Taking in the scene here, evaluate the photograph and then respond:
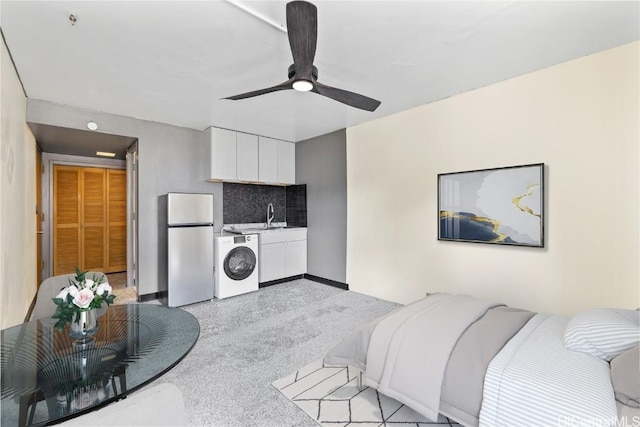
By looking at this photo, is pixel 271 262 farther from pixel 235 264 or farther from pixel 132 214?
pixel 132 214

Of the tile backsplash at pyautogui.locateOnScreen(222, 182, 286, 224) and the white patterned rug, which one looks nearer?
the white patterned rug

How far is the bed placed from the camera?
1200 mm

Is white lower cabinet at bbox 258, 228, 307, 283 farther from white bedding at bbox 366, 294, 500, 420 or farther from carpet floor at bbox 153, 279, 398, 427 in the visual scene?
white bedding at bbox 366, 294, 500, 420

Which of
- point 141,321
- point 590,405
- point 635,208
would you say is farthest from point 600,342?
point 141,321

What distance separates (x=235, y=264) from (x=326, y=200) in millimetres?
1822

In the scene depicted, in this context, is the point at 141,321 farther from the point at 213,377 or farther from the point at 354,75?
the point at 354,75

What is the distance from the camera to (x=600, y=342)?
1.44 meters

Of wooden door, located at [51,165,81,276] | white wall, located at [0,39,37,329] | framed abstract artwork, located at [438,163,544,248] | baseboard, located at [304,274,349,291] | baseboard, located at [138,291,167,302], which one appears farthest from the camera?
wooden door, located at [51,165,81,276]

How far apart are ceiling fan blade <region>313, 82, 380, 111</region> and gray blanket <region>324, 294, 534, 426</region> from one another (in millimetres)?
1612

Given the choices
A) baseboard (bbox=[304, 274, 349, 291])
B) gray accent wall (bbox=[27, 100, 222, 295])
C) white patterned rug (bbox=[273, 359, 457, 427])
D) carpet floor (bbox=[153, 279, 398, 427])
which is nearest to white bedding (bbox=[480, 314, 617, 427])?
white patterned rug (bbox=[273, 359, 457, 427])

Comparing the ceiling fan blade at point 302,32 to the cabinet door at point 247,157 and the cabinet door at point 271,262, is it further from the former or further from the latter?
the cabinet door at point 271,262

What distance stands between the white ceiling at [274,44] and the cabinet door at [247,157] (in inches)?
52.3

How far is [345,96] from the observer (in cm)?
221

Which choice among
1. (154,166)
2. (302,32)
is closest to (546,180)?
(302,32)
